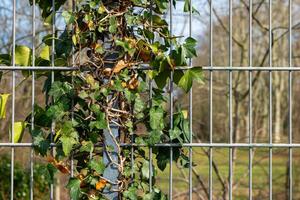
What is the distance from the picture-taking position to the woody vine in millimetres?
2623

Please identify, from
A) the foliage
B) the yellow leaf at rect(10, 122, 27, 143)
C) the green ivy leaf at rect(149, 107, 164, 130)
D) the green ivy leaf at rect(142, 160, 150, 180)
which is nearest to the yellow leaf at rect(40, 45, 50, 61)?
the yellow leaf at rect(10, 122, 27, 143)

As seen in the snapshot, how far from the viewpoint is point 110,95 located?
2.67 meters

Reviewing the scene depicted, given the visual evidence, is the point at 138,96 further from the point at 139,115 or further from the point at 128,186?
the point at 128,186

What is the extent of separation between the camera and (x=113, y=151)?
2646 mm

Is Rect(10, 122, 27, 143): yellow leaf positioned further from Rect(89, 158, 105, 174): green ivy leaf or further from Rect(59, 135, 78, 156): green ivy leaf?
Rect(89, 158, 105, 174): green ivy leaf

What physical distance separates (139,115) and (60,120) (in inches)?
13.6

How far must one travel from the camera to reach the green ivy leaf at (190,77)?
8.65 ft

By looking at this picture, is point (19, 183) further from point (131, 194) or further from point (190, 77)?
point (190, 77)

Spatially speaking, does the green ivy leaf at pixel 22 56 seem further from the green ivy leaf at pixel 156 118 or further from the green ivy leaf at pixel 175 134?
the green ivy leaf at pixel 175 134

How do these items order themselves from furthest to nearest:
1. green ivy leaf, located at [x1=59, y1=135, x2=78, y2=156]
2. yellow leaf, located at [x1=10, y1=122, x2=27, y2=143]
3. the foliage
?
the foliage < yellow leaf, located at [x1=10, y1=122, x2=27, y2=143] < green ivy leaf, located at [x1=59, y1=135, x2=78, y2=156]

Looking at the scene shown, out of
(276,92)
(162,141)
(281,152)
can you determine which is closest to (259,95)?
(276,92)

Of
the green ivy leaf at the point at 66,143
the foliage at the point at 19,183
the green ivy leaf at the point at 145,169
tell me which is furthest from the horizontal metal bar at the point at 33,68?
the foliage at the point at 19,183

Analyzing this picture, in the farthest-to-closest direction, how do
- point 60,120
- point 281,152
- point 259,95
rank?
point 259,95
point 281,152
point 60,120

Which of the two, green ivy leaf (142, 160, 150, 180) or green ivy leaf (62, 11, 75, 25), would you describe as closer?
green ivy leaf (62, 11, 75, 25)
